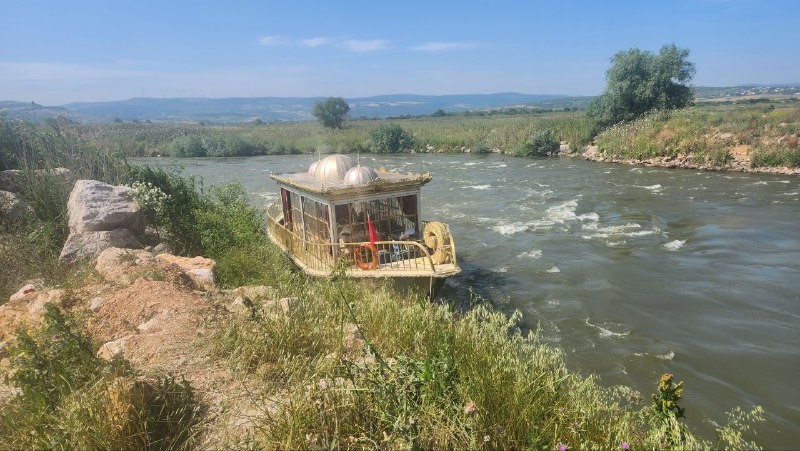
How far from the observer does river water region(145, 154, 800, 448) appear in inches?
327

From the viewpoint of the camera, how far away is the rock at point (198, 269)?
852cm

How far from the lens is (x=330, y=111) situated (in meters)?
77.2

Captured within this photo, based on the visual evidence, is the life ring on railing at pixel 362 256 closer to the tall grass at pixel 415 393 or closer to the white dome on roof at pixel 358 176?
the white dome on roof at pixel 358 176

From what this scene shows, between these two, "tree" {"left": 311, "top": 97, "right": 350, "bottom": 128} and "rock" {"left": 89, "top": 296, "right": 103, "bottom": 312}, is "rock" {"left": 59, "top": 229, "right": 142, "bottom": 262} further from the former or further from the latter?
"tree" {"left": 311, "top": 97, "right": 350, "bottom": 128}

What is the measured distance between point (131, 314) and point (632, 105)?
4225 cm

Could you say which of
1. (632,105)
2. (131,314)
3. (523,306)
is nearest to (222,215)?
(131,314)

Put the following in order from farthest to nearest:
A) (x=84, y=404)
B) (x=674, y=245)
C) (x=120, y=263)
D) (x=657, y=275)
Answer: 1. (x=674, y=245)
2. (x=657, y=275)
3. (x=120, y=263)
4. (x=84, y=404)

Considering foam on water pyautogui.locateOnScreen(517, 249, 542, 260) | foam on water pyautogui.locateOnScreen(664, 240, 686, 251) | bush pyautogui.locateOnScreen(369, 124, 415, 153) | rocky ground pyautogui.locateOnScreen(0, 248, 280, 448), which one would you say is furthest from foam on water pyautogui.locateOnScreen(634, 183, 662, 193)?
bush pyautogui.locateOnScreen(369, 124, 415, 153)

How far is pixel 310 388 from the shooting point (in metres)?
4.32

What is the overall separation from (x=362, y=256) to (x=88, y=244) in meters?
6.07

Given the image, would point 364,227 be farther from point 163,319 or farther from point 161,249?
point 163,319

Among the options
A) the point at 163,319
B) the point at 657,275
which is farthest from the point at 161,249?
the point at 657,275

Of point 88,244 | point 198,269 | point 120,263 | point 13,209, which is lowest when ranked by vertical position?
point 198,269

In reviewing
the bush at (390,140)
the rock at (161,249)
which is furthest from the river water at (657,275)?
the bush at (390,140)
